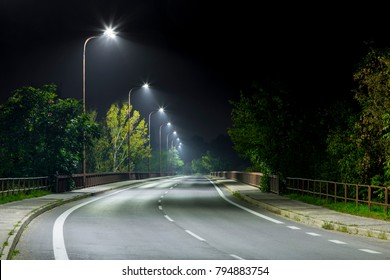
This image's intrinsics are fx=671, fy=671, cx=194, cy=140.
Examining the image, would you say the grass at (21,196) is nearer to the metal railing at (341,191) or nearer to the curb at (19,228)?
the curb at (19,228)

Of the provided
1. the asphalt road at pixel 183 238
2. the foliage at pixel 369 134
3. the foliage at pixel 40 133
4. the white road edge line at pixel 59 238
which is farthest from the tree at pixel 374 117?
the foliage at pixel 40 133

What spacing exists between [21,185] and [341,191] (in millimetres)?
15845

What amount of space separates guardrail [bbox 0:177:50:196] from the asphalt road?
7.02 meters

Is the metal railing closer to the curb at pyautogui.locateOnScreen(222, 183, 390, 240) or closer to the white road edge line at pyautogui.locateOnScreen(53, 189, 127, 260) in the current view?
the curb at pyautogui.locateOnScreen(222, 183, 390, 240)

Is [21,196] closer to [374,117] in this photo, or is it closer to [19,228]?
[19,228]

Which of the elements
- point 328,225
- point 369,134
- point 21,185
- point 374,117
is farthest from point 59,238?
point 21,185

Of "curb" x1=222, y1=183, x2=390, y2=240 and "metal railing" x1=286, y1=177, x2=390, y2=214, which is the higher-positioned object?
"metal railing" x1=286, y1=177, x2=390, y2=214

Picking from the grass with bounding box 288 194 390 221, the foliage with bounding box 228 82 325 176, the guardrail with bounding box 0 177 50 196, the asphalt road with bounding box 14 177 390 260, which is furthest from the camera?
the foliage with bounding box 228 82 325 176

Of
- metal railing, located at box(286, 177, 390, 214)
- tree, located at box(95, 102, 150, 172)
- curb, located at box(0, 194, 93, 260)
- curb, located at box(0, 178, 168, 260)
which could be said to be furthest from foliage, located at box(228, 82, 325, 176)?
tree, located at box(95, 102, 150, 172)

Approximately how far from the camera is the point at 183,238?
53.3ft

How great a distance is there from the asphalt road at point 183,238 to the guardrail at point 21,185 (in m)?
7.02

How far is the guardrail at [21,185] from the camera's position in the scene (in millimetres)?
30731

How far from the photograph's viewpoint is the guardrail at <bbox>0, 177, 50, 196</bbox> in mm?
30731
